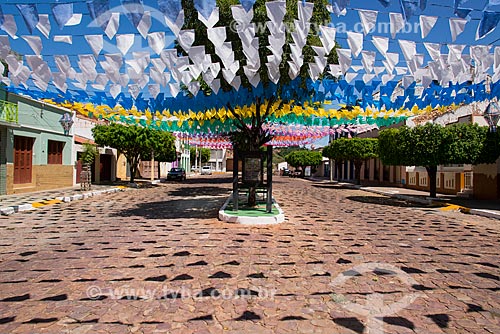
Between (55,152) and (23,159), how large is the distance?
3.32 meters

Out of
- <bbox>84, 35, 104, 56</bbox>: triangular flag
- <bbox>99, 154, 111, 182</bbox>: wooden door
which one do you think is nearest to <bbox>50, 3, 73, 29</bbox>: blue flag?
<bbox>84, 35, 104, 56</bbox>: triangular flag

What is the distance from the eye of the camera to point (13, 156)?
19.3 m

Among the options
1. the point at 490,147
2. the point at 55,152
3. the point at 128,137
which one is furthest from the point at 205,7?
the point at 128,137

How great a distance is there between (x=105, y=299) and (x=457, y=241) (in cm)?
800

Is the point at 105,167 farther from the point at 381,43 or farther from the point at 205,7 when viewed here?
the point at 381,43

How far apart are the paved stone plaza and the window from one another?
14278 mm

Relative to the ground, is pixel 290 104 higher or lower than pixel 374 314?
higher

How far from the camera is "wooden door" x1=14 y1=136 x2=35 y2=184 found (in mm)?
19938

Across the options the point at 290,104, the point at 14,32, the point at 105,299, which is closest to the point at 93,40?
the point at 14,32

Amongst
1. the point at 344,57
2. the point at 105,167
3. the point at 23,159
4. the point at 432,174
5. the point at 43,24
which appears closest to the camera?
the point at 43,24

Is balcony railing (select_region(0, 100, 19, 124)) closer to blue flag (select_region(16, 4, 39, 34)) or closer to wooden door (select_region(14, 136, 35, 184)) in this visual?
wooden door (select_region(14, 136, 35, 184))

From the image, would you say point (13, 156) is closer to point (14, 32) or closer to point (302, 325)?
point (14, 32)

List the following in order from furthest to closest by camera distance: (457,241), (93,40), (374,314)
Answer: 1. (457,241)
2. (93,40)
3. (374,314)

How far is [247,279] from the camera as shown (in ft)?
17.8
